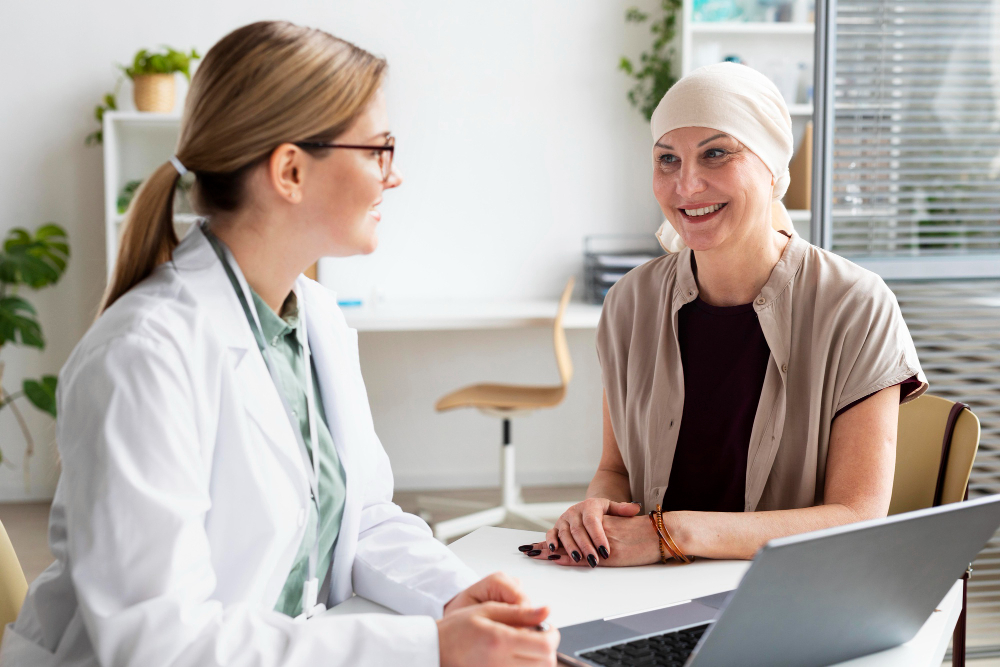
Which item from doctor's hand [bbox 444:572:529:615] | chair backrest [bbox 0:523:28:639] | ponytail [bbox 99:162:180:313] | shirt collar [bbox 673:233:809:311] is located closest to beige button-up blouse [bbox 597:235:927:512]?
shirt collar [bbox 673:233:809:311]

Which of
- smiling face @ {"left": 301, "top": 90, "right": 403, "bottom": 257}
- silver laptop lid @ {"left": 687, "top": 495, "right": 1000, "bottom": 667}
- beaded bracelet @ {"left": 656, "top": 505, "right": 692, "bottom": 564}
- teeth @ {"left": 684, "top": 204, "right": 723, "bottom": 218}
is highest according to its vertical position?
smiling face @ {"left": 301, "top": 90, "right": 403, "bottom": 257}

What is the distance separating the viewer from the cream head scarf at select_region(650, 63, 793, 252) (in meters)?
1.42

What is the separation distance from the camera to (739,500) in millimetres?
1489

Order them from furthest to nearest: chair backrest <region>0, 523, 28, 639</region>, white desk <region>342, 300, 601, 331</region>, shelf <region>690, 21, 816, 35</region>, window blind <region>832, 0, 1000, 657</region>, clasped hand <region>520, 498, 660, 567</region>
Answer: shelf <region>690, 21, 816, 35</region>
white desk <region>342, 300, 601, 331</region>
window blind <region>832, 0, 1000, 657</region>
clasped hand <region>520, 498, 660, 567</region>
chair backrest <region>0, 523, 28, 639</region>

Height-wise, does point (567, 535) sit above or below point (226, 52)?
below

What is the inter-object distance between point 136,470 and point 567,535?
2.14 feet

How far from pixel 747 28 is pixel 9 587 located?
12.7 ft

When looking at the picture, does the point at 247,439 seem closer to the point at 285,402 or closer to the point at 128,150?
the point at 285,402

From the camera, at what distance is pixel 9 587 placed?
112 centimetres

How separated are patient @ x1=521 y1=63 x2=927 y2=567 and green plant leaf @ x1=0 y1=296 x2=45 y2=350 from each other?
3.13 metres

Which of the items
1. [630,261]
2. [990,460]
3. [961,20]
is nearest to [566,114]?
[630,261]

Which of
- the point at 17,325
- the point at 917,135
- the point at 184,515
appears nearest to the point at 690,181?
the point at 184,515

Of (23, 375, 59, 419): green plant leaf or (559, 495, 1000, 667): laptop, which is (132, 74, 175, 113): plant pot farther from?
(559, 495, 1000, 667): laptop

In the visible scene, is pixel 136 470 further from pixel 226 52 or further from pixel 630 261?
pixel 630 261
